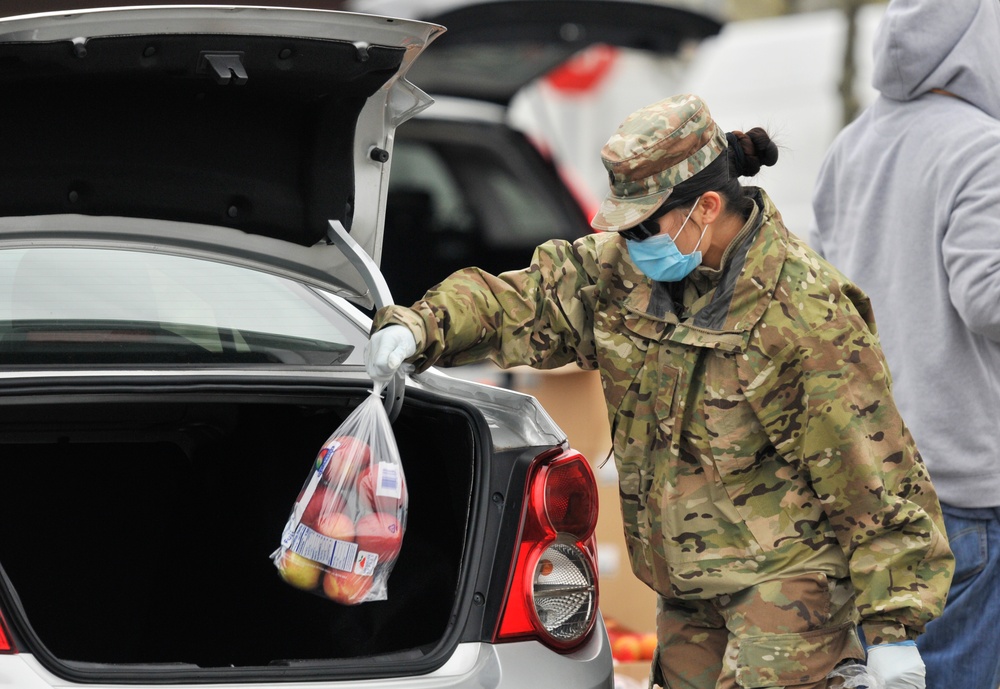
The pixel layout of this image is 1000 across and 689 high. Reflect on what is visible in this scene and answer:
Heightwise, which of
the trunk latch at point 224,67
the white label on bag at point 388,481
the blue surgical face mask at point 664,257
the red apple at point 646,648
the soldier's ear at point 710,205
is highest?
the trunk latch at point 224,67

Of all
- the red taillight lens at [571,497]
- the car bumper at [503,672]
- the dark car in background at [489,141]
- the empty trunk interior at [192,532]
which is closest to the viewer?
the car bumper at [503,672]

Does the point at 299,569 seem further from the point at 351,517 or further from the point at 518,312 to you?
the point at 518,312

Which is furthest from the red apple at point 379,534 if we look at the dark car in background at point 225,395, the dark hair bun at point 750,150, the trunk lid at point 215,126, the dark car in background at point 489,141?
the dark car in background at point 489,141

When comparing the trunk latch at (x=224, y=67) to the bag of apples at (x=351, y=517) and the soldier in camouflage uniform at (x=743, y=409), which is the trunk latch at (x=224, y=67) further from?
the bag of apples at (x=351, y=517)

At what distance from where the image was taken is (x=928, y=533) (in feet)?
6.97

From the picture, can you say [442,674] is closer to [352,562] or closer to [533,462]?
[352,562]

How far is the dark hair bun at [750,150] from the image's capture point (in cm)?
220

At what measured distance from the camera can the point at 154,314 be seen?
263 cm

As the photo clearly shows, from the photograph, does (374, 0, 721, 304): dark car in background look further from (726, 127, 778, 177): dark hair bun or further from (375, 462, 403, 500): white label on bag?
(375, 462, 403, 500): white label on bag

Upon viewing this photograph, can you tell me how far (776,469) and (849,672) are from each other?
37 cm

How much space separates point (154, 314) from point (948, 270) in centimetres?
161

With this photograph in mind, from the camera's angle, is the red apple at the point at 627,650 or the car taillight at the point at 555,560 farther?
the red apple at the point at 627,650

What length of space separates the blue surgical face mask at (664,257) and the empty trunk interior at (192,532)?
468mm

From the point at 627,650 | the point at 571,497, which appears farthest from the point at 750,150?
the point at 627,650
